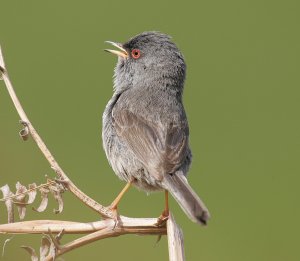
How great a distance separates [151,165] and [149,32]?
4.13 feet

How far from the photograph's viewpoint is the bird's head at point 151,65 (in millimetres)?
4203

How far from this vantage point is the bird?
3355 mm

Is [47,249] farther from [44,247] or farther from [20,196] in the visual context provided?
[20,196]

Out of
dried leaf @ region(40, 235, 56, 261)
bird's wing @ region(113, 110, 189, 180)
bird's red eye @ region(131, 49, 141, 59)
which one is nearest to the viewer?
dried leaf @ region(40, 235, 56, 261)

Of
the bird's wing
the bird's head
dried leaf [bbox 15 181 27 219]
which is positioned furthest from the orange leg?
dried leaf [bbox 15 181 27 219]

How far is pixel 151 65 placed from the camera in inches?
168

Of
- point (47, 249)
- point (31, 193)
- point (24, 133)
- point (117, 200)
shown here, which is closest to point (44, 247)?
point (47, 249)

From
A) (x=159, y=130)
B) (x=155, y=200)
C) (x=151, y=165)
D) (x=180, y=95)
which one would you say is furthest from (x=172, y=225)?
(x=155, y=200)

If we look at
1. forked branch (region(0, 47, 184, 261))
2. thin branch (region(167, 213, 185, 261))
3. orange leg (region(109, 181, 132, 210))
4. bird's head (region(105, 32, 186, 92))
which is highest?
bird's head (region(105, 32, 186, 92))

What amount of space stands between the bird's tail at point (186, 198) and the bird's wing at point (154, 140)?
6 cm

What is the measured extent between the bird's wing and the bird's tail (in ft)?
0.21

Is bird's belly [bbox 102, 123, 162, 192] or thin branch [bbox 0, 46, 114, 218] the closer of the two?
thin branch [bbox 0, 46, 114, 218]

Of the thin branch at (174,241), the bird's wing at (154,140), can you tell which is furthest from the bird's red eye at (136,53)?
the thin branch at (174,241)

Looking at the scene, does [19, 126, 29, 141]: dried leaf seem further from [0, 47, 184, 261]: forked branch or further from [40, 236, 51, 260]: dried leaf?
[40, 236, 51, 260]: dried leaf
